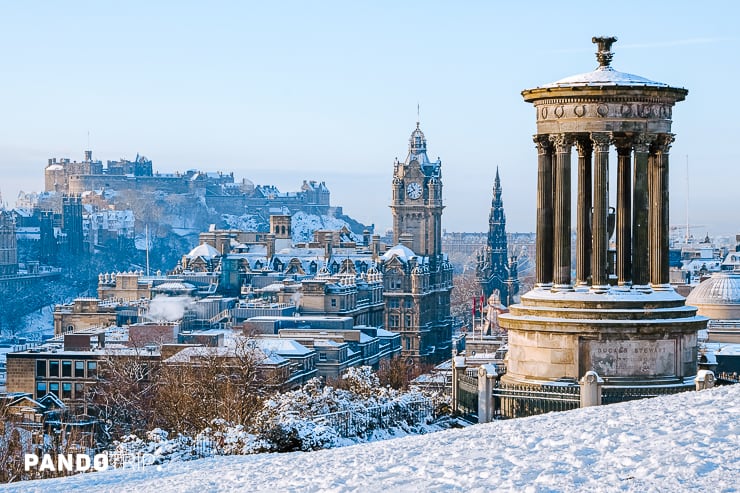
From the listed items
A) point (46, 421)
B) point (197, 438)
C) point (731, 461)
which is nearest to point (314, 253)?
point (46, 421)

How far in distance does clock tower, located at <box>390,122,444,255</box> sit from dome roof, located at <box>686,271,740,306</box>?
82.3m

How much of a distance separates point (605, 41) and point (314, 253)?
141 m

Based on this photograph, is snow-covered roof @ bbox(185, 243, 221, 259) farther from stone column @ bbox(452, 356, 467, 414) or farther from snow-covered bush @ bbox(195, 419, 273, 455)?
stone column @ bbox(452, 356, 467, 414)

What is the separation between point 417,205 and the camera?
16612 cm

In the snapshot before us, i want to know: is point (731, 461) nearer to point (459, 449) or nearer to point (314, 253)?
point (459, 449)

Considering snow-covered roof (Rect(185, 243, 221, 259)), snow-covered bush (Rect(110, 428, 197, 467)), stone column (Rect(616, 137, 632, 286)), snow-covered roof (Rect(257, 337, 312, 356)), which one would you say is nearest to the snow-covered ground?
stone column (Rect(616, 137, 632, 286))

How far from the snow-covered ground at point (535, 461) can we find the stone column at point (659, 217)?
338 cm

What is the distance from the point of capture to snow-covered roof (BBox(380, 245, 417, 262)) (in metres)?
150

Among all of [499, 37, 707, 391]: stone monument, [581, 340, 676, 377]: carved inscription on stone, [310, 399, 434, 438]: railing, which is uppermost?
[499, 37, 707, 391]: stone monument

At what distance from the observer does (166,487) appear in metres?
20.3

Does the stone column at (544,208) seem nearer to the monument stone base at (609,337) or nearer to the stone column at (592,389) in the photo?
the monument stone base at (609,337)

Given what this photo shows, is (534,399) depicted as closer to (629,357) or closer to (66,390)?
(629,357)

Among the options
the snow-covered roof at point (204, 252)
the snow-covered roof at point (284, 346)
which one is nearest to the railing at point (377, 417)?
the snow-covered roof at point (284, 346)

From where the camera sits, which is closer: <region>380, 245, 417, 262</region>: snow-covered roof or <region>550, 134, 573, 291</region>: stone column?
<region>550, 134, 573, 291</region>: stone column
